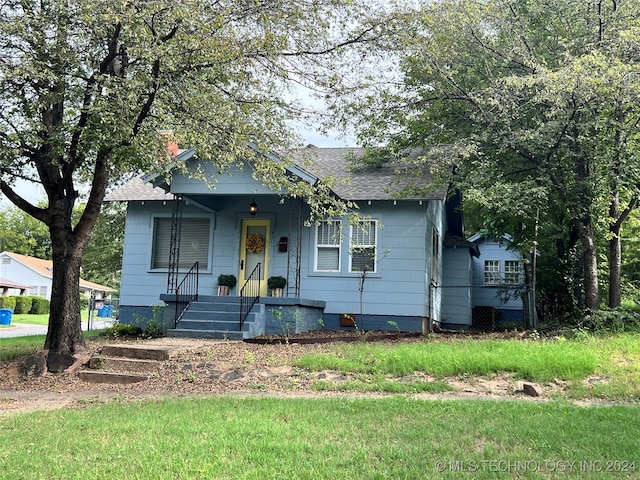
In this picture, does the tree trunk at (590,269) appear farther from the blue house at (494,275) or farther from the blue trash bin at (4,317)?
the blue trash bin at (4,317)

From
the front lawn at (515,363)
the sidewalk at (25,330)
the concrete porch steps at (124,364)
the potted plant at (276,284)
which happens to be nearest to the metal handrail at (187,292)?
the potted plant at (276,284)

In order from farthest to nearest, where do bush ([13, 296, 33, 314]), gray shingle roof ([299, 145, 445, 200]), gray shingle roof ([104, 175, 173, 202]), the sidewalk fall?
bush ([13, 296, 33, 314])
the sidewalk
gray shingle roof ([104, 175, 173, 202])
gray shingle roof ([299, 145, 445, 200])

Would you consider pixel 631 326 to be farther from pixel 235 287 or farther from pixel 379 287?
pixel 235 287

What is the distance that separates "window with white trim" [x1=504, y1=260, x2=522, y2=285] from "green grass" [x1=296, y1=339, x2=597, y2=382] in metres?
14.3

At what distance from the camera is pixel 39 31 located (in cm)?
838

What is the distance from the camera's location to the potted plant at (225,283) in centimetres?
1402

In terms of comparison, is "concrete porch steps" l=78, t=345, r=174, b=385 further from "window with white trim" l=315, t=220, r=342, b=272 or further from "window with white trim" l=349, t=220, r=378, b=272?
"window with white trim" l=349, t=220, r=378, b=272

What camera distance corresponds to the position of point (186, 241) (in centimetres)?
1495

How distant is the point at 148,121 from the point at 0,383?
15.7ft

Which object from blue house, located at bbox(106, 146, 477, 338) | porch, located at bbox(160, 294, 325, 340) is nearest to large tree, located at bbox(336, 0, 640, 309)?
blue house, located at bbox(106, 146, 477, 338)

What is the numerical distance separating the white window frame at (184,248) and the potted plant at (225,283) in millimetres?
693

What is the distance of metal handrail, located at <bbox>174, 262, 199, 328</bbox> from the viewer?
40.7ft

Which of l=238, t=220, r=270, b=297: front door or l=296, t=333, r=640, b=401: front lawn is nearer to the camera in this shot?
l=296, t=333, r=640, b=401: front lawn

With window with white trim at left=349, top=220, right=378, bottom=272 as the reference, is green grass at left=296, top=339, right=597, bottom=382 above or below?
below
